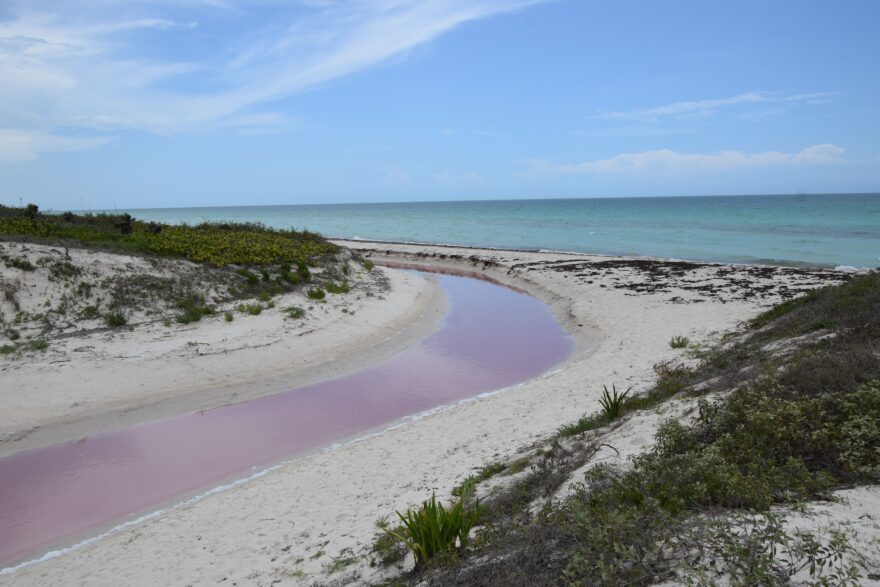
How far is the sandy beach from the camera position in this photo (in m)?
6.42

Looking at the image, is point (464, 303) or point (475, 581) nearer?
point (475, 581)

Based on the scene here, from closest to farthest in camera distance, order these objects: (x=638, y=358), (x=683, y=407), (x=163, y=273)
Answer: (x=683, y=407), (x=638, y=358), (x=163, y=273)

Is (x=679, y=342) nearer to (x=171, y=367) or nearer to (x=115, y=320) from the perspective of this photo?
(x=171, y=367)

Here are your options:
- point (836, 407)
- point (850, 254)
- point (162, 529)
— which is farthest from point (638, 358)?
point (850, 254)

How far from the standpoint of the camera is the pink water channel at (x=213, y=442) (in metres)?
8.01

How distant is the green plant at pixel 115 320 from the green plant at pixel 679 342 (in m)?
16.3

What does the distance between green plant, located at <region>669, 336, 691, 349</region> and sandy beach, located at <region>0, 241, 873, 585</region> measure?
7.8 inches

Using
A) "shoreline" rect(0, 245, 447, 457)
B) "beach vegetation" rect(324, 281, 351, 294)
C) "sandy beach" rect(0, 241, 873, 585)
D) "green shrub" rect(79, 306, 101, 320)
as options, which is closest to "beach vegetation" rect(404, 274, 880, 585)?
"sandy beach" rect(0, 241, 873, 585)

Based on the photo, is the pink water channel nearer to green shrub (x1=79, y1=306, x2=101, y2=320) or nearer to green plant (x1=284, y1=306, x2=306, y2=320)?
green plant (x1=284, y1=306, x2=306, y2=320)

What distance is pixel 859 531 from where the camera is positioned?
3738mm

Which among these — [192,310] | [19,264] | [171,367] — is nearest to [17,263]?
[19,264]

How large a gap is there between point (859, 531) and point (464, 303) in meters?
22.2

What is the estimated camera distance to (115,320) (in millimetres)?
15641

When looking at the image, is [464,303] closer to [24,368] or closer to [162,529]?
[24,368]
